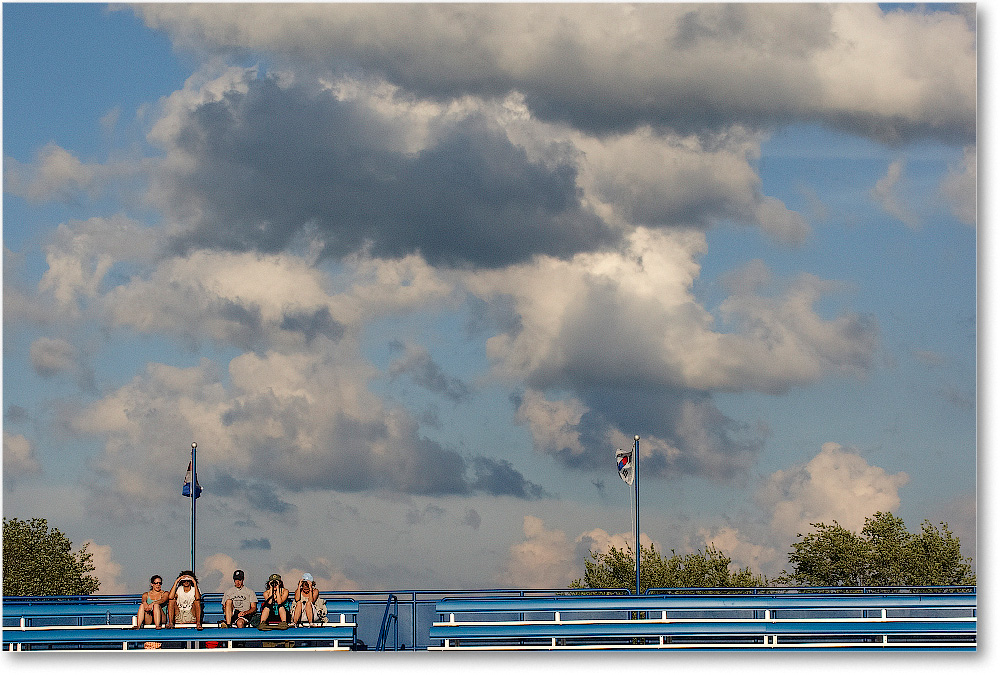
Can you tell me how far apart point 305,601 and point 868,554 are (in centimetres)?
2909

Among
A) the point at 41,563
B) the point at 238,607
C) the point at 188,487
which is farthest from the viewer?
the point at 41,563

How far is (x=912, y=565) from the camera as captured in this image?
128ft

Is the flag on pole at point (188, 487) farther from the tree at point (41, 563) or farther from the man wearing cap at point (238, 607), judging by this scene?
the tree at point (41, 563)

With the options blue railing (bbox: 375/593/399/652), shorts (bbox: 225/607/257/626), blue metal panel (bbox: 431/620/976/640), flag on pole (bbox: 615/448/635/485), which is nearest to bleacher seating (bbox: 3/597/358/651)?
shorts (bbox: 225/607/257/626)

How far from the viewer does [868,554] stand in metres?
40.8

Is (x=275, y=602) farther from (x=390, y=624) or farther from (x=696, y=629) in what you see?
(x=696, y=629)

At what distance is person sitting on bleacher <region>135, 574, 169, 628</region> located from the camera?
16531 millimetres

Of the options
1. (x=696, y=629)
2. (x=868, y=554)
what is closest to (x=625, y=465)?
(x=696, y=629)

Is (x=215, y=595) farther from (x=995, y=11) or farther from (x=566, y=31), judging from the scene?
(x=995, y=11)

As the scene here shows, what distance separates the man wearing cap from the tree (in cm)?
2229

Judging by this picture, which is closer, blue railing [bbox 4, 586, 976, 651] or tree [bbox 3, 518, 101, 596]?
blue railing [bbox 4, 586, 976, 651]

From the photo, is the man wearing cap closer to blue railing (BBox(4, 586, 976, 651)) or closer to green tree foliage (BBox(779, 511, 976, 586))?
blue railing (BBox(4, 586, 976, 651))

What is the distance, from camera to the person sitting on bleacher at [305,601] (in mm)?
16344

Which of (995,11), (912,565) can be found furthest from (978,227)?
(912,565)
